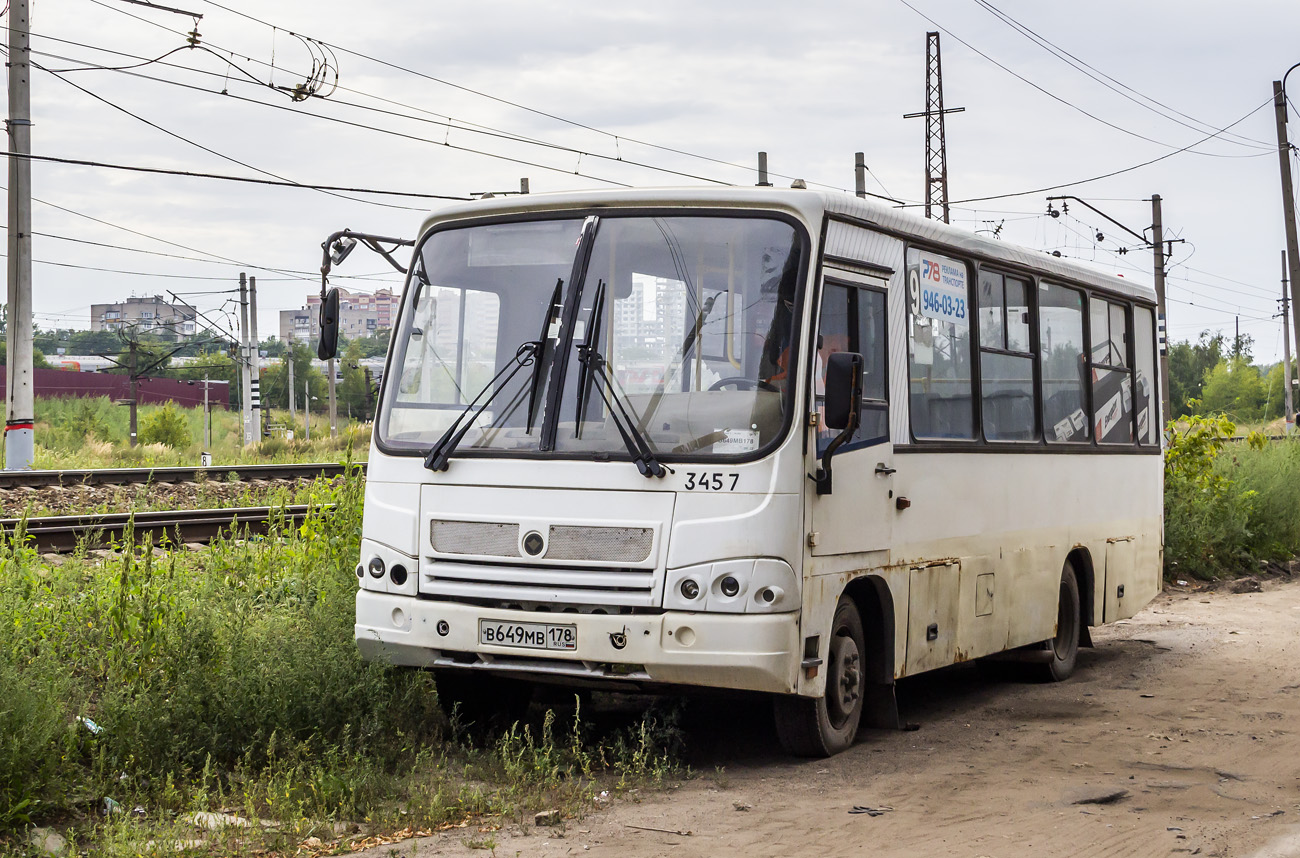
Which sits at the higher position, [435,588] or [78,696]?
[435,588]

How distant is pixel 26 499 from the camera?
18.4m

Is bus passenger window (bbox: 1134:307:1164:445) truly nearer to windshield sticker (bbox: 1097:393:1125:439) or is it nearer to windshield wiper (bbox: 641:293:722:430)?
windshield sticker (bbox: 1097:393:1125:439)

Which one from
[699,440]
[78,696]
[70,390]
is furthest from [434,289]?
[70,390]

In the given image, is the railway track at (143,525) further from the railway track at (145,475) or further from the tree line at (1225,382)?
the tree line at (1225,382)

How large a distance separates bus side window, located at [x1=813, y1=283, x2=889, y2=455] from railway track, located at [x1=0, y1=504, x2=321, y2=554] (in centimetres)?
613

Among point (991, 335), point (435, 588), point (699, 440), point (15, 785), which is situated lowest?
point (15, 785)

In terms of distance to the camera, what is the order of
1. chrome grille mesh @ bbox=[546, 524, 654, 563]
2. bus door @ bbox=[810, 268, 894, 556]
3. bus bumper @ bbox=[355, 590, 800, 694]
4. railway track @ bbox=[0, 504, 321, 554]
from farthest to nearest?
railway track @ bbox=[0, 504, 321, 554] < bus door @ bbox=[810, 268, 894, 556] < chrome grille mesh @ bbox=[546, 524, 654, 563] < bus bumper @ bbox=[355, 590, 800, 694]

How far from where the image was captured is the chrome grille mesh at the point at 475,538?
721 centimetres

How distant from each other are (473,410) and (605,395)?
733 mm

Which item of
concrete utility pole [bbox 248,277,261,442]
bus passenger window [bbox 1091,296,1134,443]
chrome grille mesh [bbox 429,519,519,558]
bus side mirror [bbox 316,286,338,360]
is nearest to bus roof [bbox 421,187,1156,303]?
bus side mirror [bbox 316,286,338,360]

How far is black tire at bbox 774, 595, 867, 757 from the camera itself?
7473mm

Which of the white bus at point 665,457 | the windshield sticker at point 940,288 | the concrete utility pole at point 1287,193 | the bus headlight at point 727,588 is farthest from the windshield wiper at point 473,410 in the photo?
the concrete utility pole at point 1287,193

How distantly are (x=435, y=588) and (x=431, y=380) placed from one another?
1127 mm

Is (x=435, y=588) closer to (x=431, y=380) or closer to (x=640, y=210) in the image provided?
(x=431, y=380)
